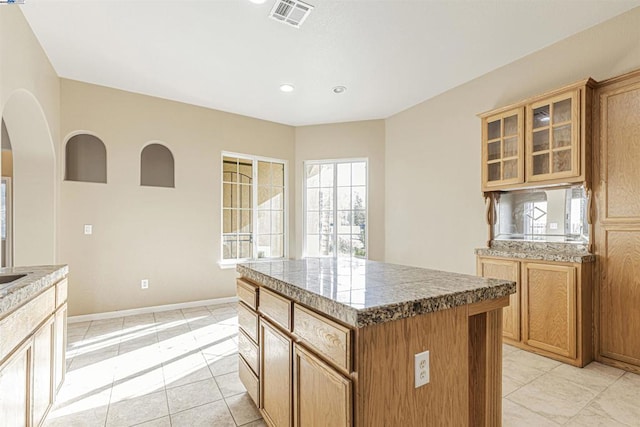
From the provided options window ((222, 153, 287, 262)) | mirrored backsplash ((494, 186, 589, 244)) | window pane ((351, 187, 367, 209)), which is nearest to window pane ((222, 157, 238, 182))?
window ((222, 153, 287, 262))

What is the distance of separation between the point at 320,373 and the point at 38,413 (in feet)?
5.63

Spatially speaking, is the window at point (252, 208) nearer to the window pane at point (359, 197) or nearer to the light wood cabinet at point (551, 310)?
the window pane at point (359, 197)

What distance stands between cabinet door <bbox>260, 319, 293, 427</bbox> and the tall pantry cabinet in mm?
2715

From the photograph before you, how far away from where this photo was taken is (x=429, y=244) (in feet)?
14.3

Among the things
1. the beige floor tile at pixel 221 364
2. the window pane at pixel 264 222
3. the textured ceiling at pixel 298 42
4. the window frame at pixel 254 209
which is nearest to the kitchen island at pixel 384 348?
the beige floor tile at pixel 221 364

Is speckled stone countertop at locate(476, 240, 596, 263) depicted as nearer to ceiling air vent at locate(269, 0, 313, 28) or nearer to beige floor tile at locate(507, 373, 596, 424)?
beige floor tile at locate(507, 373, 596, 424)

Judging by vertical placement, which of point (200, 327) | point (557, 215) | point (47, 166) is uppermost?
point (47, 166)

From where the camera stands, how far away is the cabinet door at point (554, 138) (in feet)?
8.61

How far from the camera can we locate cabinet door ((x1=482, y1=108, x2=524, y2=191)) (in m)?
3.02

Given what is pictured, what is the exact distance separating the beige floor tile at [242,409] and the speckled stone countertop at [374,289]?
860 millimetres

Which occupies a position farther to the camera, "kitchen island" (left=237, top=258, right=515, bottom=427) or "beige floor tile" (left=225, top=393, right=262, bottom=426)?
"beige floor tile" (left=225, top=393, right=262, bottom=426)

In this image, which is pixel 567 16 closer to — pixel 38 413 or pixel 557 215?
pixel 557 215

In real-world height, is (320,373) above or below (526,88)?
below

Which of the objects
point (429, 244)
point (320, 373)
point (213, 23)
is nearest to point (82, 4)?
point (213, 23)
